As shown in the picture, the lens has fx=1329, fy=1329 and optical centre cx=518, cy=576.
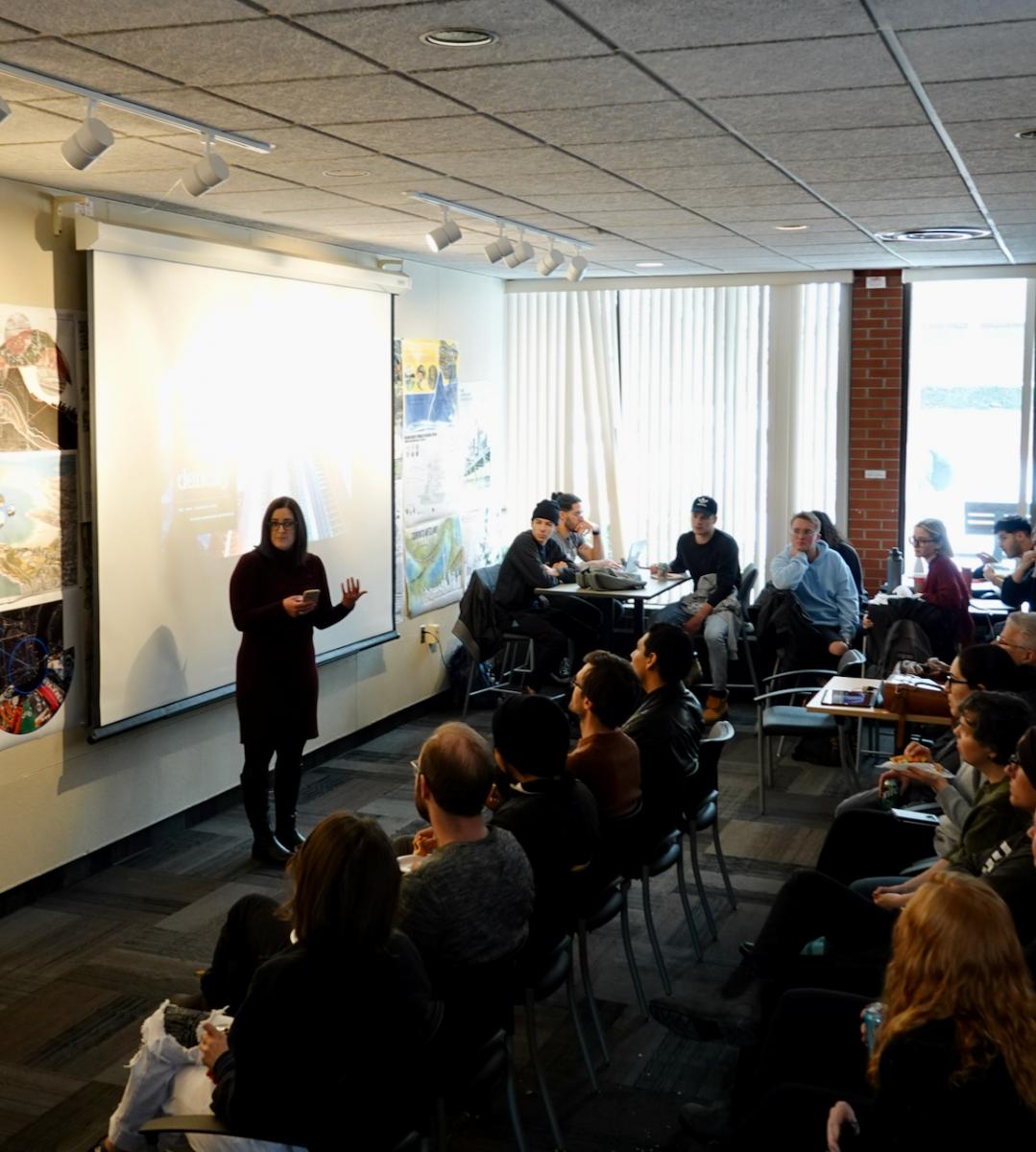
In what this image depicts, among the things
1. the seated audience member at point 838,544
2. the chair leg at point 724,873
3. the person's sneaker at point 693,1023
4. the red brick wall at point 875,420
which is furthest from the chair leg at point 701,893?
the red brick wall at point 875,420

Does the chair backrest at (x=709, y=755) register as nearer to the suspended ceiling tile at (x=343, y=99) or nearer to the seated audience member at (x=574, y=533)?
the suspended ceiling tile at (x=343, y=99)

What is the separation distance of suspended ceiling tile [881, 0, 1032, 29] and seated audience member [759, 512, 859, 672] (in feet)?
17.5

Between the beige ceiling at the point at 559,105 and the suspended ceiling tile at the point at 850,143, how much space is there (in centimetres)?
2

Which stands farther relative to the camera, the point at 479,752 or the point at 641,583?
the point at 641,583

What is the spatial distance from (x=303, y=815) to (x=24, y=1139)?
307 centimetres

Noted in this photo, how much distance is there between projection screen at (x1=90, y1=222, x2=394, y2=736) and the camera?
5734 mm

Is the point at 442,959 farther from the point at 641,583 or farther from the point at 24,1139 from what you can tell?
the point at 641,583

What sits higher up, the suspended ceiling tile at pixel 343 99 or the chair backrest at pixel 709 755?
the suspended ceiling tile at pixel 343 99

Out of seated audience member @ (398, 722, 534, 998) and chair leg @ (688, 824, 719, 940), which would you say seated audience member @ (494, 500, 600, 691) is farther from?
seated audience member @ (398, 722, 534, 998)

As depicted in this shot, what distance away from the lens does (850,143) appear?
431 centimetres

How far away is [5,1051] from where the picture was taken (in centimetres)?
422

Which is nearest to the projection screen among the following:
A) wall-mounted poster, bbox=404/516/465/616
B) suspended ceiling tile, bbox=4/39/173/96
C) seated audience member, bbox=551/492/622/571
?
wall-mounted poster, bbox=404/516/465/616

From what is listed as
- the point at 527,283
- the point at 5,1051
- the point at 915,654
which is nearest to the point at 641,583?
the point at 915,654

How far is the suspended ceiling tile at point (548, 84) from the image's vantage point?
130 inches
